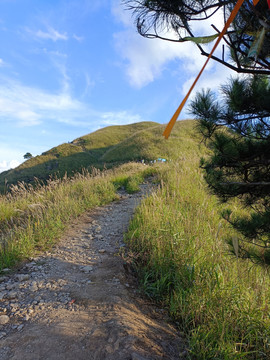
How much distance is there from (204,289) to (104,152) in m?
39.6

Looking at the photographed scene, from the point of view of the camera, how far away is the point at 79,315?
246 cm

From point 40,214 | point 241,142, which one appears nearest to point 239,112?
point 241,142

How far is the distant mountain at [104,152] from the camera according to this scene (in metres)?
24.7

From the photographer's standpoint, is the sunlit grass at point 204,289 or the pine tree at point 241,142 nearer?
the sunlit grass at point 204,289

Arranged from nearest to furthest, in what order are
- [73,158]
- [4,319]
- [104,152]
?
1. [4,319]
2. [73,158]
3. [104,152]

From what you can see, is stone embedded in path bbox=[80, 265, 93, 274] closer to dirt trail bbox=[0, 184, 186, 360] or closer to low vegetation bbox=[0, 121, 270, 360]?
dirt trail bbox=[0, 184, 186, 360]

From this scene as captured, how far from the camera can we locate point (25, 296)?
288 centimetres

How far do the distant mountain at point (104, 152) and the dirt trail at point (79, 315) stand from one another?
11.7 m

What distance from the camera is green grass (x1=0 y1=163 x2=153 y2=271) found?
3.89 metres

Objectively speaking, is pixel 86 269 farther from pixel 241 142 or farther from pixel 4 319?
pixel 241 142

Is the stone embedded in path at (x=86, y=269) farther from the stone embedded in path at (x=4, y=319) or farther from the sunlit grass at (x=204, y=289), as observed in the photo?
the stone embedded in path at (x=4, y=319)

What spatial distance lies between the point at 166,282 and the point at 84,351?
136 centimetres

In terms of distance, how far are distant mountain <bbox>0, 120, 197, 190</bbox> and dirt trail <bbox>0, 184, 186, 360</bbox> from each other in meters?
11.7

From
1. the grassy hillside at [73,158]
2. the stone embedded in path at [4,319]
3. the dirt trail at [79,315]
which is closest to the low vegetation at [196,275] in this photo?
the dirt trail at [79,315]
